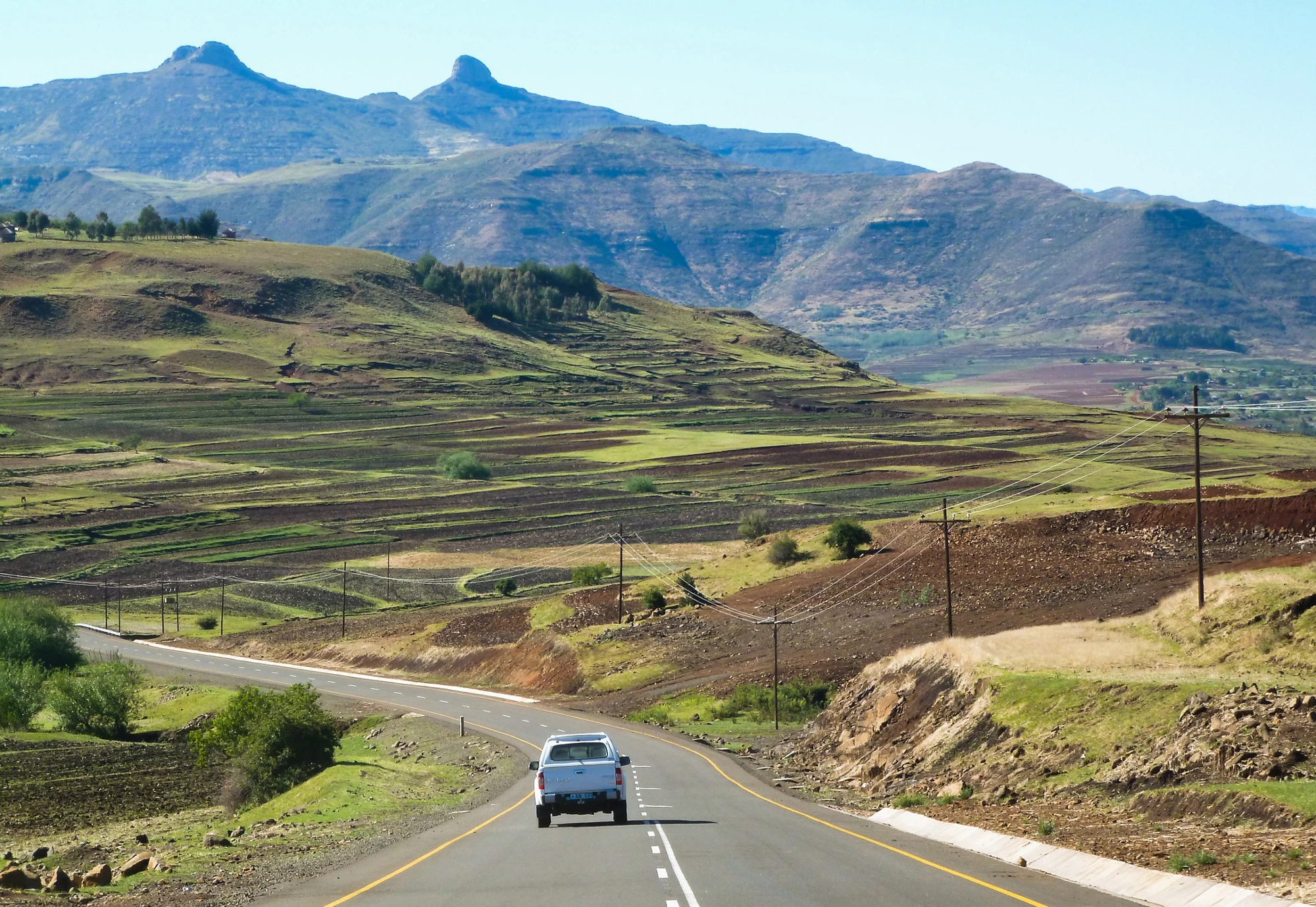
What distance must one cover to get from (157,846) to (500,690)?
57.0m

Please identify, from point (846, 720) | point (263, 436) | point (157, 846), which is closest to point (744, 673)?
point (846, 720)

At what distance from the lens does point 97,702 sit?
80.6m

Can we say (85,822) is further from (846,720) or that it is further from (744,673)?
(744,673)

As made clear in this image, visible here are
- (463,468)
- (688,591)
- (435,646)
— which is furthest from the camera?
(463,468)

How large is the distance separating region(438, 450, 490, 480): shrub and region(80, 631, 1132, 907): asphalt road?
455ft

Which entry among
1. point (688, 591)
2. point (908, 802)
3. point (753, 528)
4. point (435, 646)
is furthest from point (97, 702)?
point (908, 802)

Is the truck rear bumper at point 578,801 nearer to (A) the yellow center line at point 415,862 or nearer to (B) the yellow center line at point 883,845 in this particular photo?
(A) the yellow center line at point 415,862

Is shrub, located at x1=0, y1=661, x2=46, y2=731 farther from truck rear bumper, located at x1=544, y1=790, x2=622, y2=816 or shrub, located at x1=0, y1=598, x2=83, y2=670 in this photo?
truck rear bumper, located at x1=544, y1=790, x2=622, y2=816

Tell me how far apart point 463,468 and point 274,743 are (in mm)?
122242

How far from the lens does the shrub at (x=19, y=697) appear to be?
3118 inches

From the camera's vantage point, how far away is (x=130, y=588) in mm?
129125

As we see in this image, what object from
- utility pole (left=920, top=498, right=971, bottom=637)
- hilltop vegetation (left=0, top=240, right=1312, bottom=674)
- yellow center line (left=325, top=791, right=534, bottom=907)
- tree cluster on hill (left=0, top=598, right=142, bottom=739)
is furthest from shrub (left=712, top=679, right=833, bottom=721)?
tree cluster on hill (left=0, top=598, right=142, bottom=739)

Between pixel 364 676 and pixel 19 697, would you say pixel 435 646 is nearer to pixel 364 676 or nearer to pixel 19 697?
pixel 364 676

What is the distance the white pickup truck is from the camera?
31203 mm
